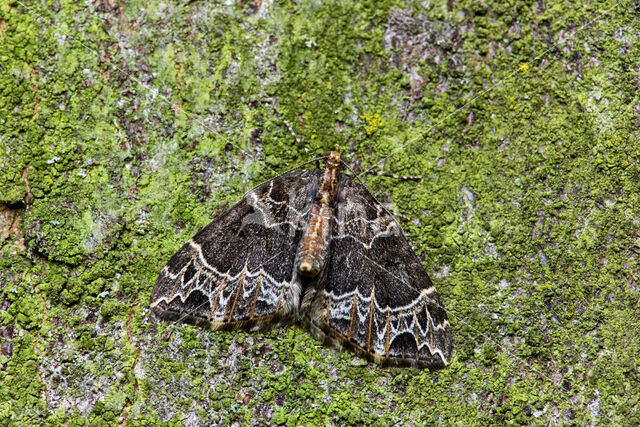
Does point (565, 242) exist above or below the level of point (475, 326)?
above

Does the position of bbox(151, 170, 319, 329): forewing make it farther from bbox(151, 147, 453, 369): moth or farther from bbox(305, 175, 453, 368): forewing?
bbox(305, 175, 453, 368): forewing

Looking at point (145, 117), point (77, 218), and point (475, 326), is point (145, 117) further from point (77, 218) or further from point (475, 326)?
point (475, 326)

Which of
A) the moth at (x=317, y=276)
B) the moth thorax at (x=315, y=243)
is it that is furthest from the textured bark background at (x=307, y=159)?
the moth thorax at (x=315, y=243)

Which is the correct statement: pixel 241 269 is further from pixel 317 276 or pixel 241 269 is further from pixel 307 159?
pixel 307 159

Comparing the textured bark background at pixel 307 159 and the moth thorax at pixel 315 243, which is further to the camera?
the moth thorax at pixel 315 243

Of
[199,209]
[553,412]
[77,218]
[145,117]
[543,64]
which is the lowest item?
[553,412]

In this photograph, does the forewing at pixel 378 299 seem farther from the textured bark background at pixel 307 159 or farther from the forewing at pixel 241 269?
the forewing at pixel 241 269

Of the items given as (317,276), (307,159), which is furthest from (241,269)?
(307,159)

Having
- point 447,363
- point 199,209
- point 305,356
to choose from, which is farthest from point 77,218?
point 447,363
